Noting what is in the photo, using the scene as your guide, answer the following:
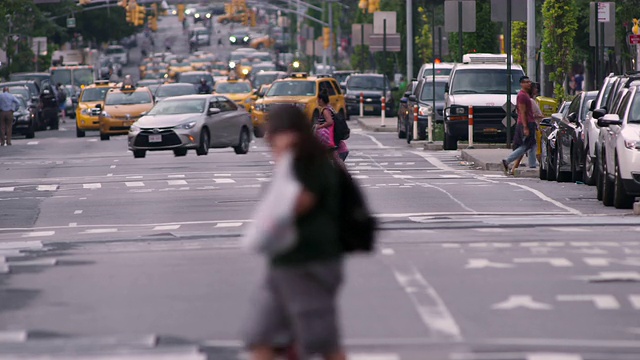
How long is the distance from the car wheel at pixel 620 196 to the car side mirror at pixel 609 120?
56 centimetres

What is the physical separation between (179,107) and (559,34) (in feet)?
30.8

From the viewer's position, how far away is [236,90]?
6131cm

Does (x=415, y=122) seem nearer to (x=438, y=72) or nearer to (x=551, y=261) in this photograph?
(x=438, y=72)

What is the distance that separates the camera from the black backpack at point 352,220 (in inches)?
325

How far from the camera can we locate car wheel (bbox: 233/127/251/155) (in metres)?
38.9

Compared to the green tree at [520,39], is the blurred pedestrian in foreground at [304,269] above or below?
below

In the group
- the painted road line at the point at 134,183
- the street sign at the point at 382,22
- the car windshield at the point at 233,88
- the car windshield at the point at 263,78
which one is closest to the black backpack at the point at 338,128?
the painted road line at the point at 134,183

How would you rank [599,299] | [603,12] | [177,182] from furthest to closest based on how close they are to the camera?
[603,12] → [177,182] → [599,299]

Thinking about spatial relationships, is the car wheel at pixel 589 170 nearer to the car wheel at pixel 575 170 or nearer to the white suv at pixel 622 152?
the car wheel at pixel 575 170

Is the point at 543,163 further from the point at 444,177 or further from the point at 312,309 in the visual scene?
the point at 312,309

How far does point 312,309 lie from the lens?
794cm

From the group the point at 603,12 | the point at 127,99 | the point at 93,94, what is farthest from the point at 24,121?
the point at 603,12

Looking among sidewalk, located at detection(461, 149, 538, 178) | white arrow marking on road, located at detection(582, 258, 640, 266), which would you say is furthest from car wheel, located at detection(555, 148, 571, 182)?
white arrow marking on road, located at detection(582, 258, 640, 266)

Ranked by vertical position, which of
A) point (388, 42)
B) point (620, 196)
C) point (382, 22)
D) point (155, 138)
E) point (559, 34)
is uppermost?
point (382, 22)
